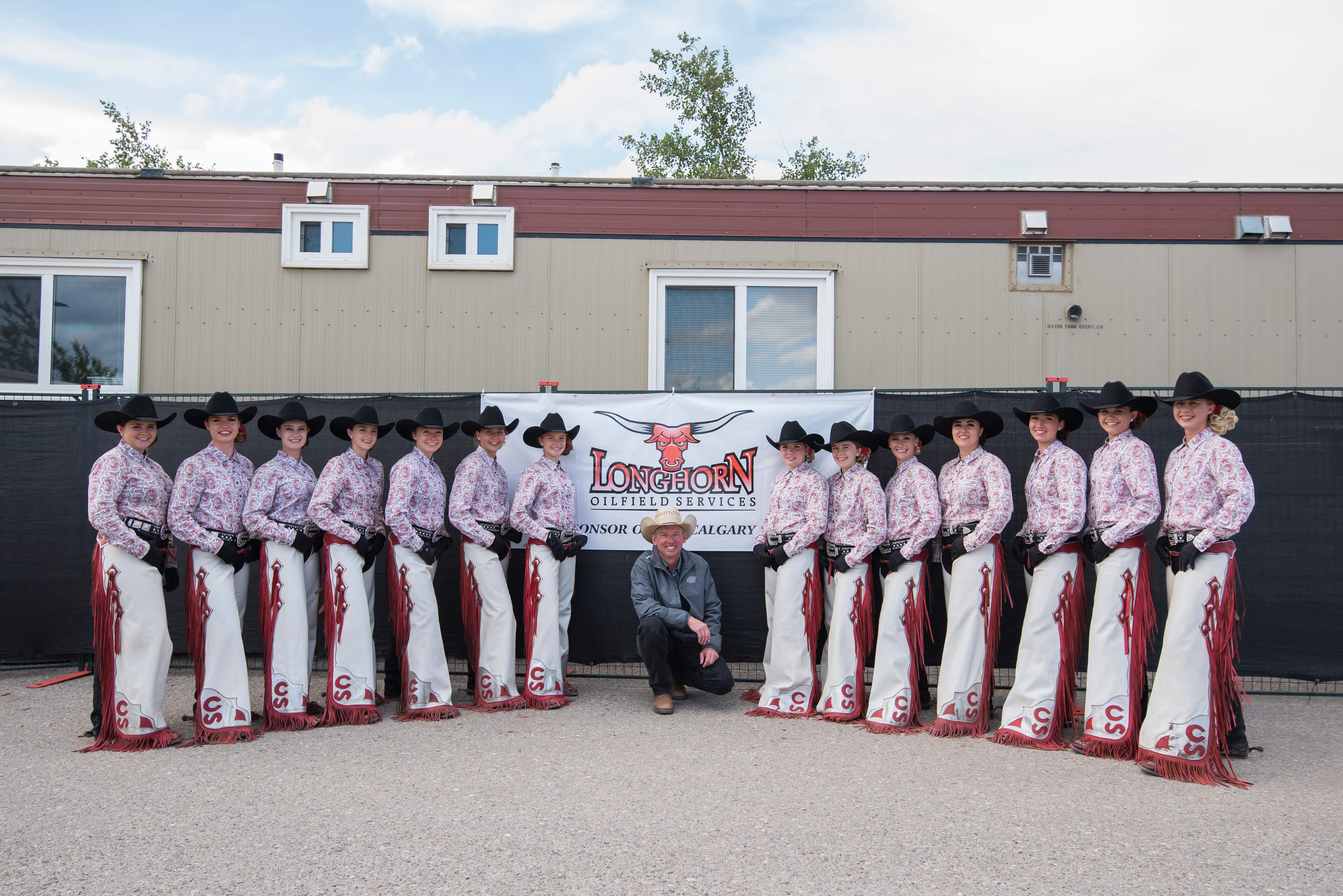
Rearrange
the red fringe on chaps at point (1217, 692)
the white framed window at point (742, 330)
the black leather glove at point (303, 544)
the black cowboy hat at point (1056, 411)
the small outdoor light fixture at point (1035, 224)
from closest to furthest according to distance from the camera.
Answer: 1. the red fringe on chaps at point (1217, 692)
2. the black cowboy hat at point (1056, 411)
3. the black leather glove at point (303, 544)
4. the small outdoor light fixture at point (1035, 224)
5. the white framed window at point (742, 330)

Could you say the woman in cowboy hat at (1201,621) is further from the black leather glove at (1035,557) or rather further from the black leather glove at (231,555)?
the black leather glove at (231,555)

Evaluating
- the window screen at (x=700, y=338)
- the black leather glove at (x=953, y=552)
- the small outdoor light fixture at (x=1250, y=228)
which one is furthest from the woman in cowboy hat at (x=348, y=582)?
the small outdoor light fixture at (x=1250, y=228)

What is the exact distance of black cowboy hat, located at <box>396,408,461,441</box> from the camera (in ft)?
16.2

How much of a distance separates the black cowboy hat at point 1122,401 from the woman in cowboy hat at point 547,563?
3.00 metres

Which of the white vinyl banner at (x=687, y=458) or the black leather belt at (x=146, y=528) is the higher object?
the white vinyl banner at (x=687, y=458)

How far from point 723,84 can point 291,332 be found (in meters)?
20.7

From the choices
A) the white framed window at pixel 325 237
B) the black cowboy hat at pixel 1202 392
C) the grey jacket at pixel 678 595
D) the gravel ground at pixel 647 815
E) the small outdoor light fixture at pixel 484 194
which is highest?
the small outdoor light fixture at pixel 484 194

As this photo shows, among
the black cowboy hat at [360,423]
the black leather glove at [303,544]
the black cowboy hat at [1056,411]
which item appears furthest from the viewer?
the black cowboy hat at [360,423]

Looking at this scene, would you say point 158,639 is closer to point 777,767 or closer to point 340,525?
point 340,525

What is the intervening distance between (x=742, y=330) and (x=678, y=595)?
9.17 ft

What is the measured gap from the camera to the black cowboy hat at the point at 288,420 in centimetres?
473

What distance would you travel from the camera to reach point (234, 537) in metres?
4.50

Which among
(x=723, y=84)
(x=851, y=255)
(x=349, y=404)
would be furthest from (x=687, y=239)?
(x=723, y=84)

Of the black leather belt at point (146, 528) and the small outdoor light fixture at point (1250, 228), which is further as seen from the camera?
the small outdoor light fixture at point (1250, 228)
